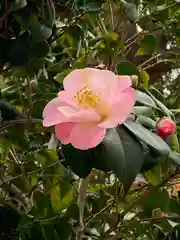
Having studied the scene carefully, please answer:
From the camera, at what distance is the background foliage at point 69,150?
3.07ft

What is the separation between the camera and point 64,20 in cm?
132

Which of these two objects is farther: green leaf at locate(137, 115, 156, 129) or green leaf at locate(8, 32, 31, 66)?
green leaf at locate(8, 32, 31, 66)

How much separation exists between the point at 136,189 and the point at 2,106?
34cm

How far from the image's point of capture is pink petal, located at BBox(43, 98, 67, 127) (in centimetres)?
69

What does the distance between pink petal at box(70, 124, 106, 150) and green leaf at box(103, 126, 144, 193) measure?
0.9 inches

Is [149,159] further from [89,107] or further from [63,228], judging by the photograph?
[63,228]

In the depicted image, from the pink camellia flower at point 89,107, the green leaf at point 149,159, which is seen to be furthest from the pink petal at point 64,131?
the green leaf at point 149,159

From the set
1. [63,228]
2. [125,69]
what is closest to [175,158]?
[125,69]

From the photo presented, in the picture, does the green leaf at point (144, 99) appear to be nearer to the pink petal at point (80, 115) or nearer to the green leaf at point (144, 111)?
the green leaf at point (144, 111)

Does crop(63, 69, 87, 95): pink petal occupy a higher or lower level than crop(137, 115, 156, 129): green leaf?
higher

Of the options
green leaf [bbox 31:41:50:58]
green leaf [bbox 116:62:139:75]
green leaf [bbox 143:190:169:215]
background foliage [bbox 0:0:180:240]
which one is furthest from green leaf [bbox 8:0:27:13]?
green leaf [bbox 143:190:169:215]

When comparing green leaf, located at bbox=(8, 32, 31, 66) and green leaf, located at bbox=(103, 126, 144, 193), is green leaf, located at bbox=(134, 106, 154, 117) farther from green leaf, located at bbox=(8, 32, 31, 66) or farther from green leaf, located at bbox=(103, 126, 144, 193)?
green leaf, located at bbox=(8, 32, 31, 66)

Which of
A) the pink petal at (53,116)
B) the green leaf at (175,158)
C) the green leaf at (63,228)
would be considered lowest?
the green leaf at (63,228)

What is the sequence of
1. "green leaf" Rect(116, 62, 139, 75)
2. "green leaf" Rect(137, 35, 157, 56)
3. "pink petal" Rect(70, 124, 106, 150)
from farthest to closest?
"green leaf" Rect(137, 35, 157, 56)
"green leaf" Rect(116, 62, 139, 75)
"pink petal" Rect(70, 124, 106, 150)
